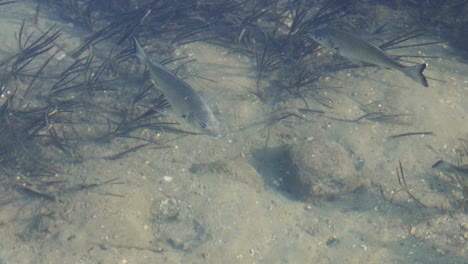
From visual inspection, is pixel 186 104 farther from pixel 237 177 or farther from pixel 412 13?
pixel 412 13

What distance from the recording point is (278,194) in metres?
5.13

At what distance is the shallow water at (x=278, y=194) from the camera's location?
172 inches

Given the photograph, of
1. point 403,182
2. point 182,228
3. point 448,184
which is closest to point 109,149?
point 182,228

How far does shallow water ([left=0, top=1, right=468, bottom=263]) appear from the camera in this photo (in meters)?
4.36

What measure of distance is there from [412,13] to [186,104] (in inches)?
254

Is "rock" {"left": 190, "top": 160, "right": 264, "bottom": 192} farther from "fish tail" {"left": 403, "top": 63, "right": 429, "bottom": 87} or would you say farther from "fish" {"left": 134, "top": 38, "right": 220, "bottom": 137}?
"fish tail" {"left": 403, "top": 63, "right": 429, "bottom": 87}

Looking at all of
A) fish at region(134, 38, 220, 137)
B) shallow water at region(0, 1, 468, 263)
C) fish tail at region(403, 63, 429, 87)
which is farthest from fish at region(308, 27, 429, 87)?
fish at region(134, 38, 220, 137)

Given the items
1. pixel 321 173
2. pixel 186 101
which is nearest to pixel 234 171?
pixel 321 173

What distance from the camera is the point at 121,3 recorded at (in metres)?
8.40

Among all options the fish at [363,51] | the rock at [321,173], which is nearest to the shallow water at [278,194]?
the rock at [321,173]

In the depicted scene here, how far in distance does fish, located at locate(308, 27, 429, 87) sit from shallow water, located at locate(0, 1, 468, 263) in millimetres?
1419

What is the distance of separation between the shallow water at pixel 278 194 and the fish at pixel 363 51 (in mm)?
1419

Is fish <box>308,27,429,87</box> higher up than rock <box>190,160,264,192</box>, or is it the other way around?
fish <box>308,27,429,87</box>

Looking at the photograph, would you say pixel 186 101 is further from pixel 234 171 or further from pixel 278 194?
pixel 278 194
